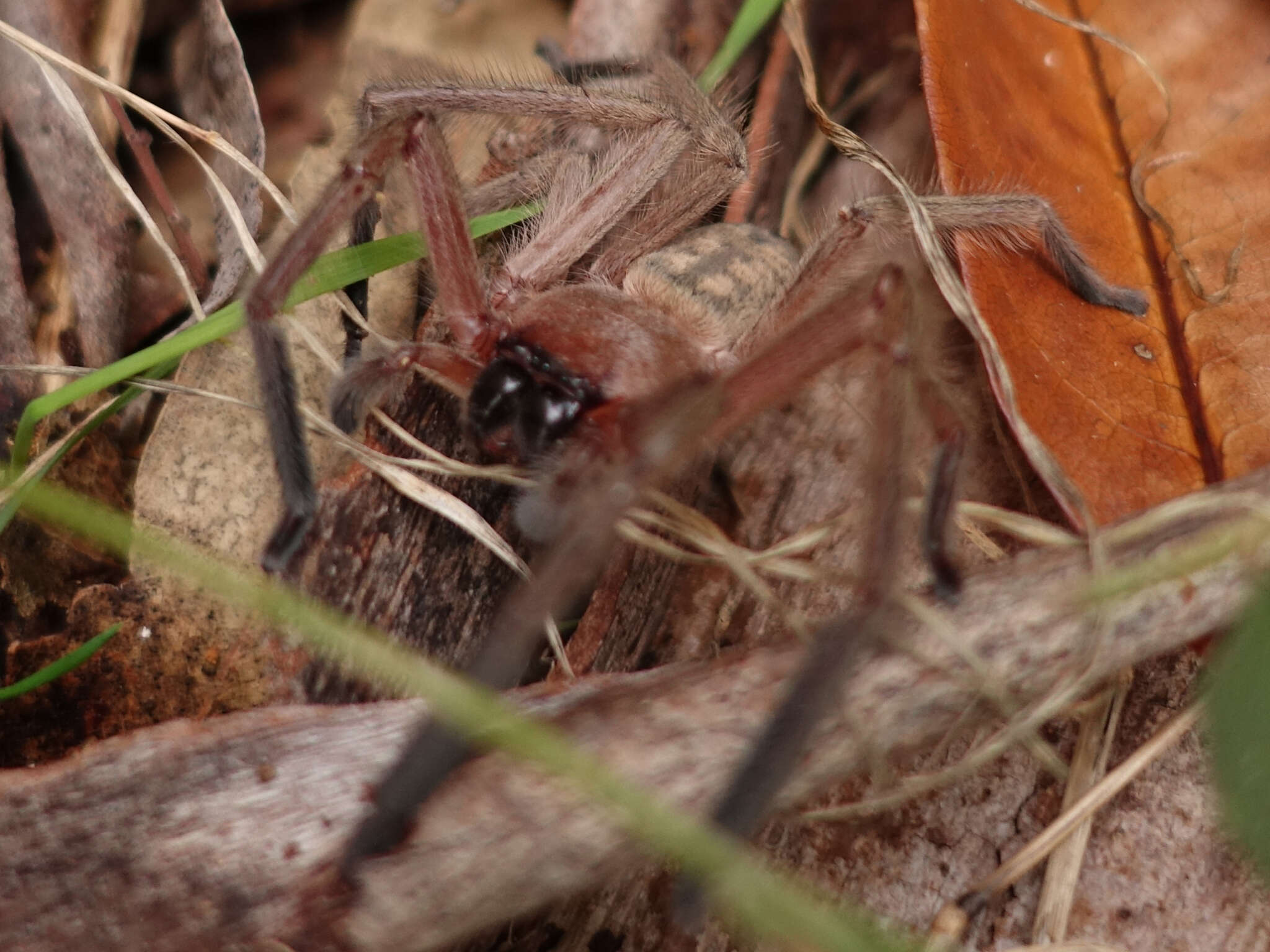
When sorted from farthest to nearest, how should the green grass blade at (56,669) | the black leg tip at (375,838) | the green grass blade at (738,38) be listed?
the green grass blade at (738,38), the green grass blade at (56,669), the black leg tip at (375,838)

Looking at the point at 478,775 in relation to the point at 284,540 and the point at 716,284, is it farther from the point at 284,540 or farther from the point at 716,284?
the point at 716,284

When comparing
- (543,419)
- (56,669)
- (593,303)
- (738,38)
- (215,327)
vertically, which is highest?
(738,38)

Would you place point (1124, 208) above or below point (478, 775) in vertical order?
above

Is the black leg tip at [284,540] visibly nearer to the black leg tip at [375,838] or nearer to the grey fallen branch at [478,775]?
the grey fallen branch at [478,775]

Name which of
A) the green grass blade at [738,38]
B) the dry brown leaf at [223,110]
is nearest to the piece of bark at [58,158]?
the dry brown leaf at [223,110]

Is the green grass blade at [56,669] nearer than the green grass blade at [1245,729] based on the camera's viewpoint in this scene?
No

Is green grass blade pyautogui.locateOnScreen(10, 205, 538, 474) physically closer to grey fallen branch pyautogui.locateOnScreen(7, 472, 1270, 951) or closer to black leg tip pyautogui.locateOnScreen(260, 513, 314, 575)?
black leg tip pyautogui.locateOnScreen(260, 513, 314, 575)

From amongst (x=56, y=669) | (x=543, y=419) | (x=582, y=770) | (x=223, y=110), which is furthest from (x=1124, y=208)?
(x=56, y=669)
